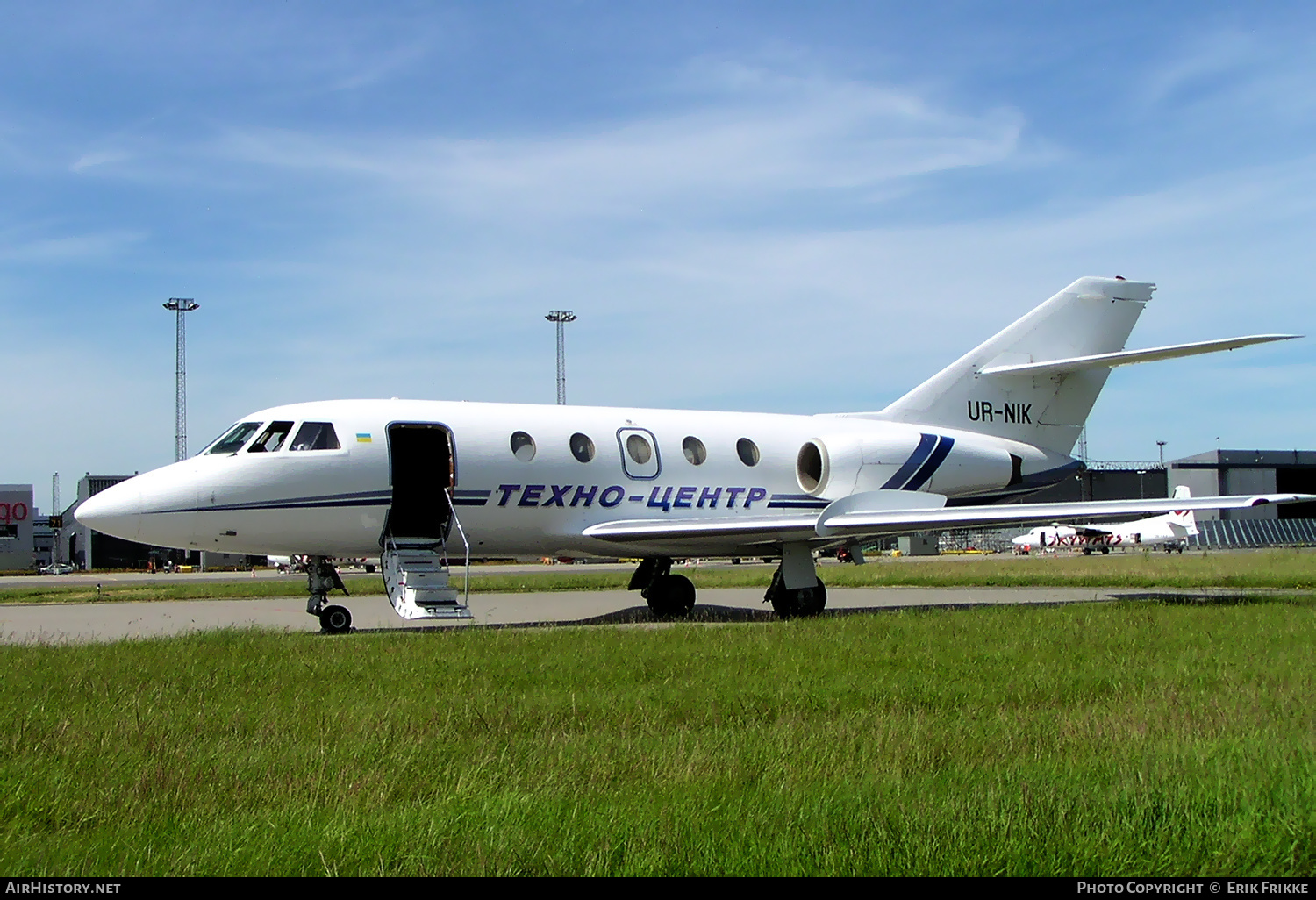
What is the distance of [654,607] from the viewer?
18.1 meters

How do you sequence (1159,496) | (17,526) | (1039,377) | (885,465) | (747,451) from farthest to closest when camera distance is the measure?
1. (1159,496)
2. (17,526)
3. (1039,377)
4. (885,465)
5. (747,451)

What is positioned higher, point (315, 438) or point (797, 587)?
point (315, 438)

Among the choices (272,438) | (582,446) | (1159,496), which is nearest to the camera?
(272,438)

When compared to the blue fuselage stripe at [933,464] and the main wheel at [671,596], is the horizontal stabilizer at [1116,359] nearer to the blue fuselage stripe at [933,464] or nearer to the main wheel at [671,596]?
the blue fuselage stripe at [933,464]

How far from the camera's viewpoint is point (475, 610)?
763 inches

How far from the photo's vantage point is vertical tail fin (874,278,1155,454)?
19.4 metres

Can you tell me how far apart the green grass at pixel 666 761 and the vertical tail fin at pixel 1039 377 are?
379 inches

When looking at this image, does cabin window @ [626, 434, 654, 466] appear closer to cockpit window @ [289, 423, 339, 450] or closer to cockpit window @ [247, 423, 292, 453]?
cockpit window @ [289, 423, 339, 450]

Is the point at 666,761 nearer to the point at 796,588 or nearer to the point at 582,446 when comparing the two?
the point at 582,446

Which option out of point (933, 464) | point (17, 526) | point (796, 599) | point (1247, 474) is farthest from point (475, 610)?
point (1247, 474)

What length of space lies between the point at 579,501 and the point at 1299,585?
15.7 m

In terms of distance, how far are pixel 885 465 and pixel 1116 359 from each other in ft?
13.5
